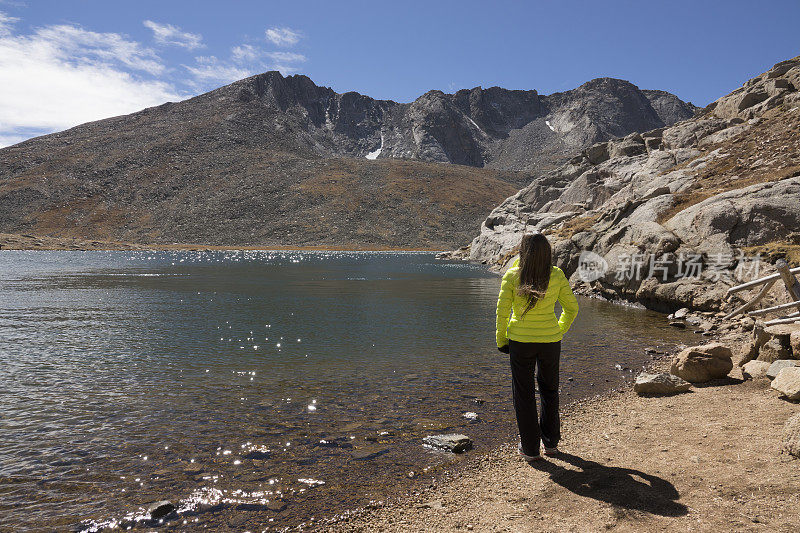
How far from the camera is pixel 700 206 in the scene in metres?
29.4

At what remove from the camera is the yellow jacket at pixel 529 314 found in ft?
24.1

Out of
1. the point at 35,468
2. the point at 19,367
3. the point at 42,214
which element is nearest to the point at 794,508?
the point at 35,468

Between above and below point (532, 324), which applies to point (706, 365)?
below

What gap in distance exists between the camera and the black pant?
294 inches

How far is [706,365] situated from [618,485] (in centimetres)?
696

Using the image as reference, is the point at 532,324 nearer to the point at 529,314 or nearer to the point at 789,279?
the point at 529,314

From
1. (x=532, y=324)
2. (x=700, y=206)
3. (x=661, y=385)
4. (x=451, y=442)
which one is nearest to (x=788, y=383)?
(x=661, y=385)

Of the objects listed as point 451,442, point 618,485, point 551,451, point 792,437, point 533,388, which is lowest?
point 451,442

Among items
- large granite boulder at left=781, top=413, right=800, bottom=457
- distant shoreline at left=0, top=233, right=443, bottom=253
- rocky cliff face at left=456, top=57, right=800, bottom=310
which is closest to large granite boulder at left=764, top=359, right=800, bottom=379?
large granite boulder at left=781, top=413, right=800, bottom=457

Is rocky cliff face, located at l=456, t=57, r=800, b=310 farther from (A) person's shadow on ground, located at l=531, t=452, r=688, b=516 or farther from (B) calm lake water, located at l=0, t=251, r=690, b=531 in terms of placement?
(A) person's shadow on ground, located at l=531, t=452, r=688, b=516

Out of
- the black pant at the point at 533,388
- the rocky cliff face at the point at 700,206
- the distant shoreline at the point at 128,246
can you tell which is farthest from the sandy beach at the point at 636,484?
the distant shoreline at the point at 128,246

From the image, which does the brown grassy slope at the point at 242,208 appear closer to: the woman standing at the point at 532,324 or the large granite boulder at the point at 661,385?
the large granite boulder at the point at 661,385

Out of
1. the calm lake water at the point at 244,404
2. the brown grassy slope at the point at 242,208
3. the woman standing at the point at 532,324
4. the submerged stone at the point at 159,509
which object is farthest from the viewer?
the brown grassy slope at the point at 242,208

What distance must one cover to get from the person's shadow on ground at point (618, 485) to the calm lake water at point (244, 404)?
1.87 metres
